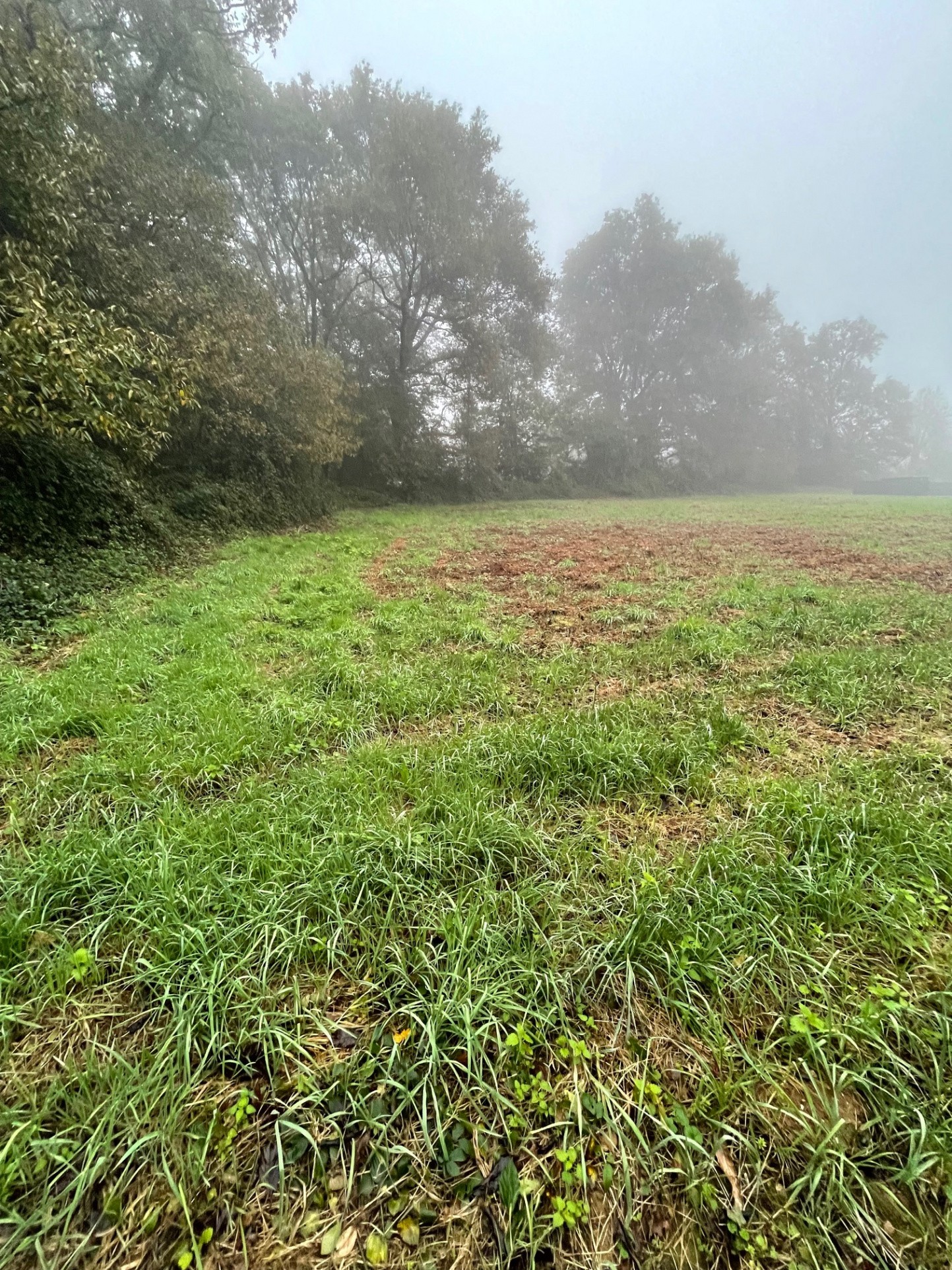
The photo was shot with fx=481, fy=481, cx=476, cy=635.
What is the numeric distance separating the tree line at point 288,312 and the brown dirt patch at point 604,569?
5.10 meters

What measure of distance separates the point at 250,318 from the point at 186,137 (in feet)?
28.0

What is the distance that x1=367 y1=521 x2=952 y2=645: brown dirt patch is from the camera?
6.22 meters

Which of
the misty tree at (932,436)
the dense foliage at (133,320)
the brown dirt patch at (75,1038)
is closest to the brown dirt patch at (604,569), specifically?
the brown dirt patch at (75,1038)

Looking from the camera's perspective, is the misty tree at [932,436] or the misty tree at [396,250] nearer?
the misty tree at [396,250]

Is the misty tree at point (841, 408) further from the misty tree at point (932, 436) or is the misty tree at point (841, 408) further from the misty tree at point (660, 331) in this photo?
the misty tree at point (932, 436)

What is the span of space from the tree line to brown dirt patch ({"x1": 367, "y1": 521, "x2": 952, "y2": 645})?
5100mm

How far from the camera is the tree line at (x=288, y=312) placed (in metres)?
7.09

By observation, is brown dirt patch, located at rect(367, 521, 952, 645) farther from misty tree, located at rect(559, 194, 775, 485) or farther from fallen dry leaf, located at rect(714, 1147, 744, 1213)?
misty tree, located at rect(559, 194, 775, 485)

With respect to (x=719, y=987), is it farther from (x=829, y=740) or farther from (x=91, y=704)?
(x=91, y=704)

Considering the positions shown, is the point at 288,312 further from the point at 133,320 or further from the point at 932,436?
the point at 932,436

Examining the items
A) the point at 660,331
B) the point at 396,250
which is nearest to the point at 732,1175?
the point at 396,250

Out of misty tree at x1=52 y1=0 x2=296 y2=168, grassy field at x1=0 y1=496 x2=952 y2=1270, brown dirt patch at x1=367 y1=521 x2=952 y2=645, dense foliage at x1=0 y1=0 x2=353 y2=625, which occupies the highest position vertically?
misty tree at x1=52 y1=0 x2=296 y2=168

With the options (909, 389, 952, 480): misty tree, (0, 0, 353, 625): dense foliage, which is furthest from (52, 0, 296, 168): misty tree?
(909, 389, 952, 480): misty tree

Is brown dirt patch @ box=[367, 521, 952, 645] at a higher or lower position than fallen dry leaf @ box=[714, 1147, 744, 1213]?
higher
